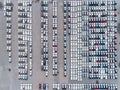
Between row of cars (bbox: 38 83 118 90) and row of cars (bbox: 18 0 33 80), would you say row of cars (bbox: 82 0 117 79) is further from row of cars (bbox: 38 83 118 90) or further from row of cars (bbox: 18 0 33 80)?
row of cars (bbox: 18 0 33 80)

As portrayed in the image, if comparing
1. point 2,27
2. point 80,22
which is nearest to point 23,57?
point 2,27

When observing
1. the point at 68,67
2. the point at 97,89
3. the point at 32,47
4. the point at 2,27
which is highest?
the point at 2,27

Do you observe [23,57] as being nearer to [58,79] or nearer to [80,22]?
[58,79]

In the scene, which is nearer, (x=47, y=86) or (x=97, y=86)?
(x=97, y=86)

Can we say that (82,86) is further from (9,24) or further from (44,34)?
(9,24)

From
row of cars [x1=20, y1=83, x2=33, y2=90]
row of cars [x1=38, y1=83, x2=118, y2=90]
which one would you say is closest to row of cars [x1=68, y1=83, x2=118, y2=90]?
row of cars [x1=38, y1=83, x2=118, y2=90]

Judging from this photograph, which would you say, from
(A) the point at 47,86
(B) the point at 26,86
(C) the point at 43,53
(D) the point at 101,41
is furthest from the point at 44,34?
(D) the point at 101,41

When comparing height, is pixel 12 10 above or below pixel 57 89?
above
